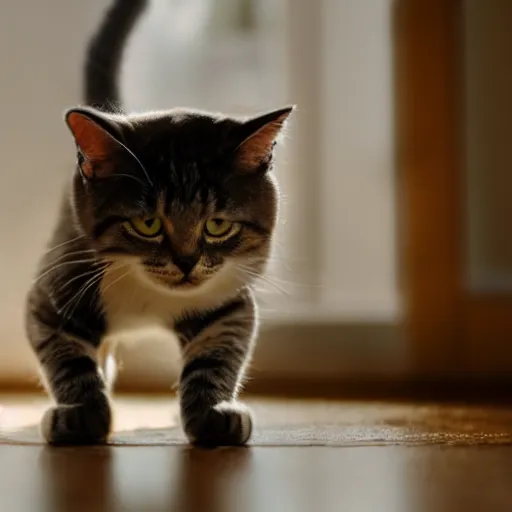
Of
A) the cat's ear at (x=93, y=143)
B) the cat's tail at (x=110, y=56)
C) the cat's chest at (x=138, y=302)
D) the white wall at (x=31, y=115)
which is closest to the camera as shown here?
the cat's ear at (x=93, y=143)

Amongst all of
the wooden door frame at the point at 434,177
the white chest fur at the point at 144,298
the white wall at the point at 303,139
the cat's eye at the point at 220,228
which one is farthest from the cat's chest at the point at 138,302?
the wooden door frame at the point at 434,177

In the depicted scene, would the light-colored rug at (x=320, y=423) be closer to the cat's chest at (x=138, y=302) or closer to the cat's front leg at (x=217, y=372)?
the cat's front leg at (x=217, y=372)

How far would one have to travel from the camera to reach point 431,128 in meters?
1.66

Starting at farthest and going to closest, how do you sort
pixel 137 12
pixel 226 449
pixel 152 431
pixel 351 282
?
pixel 351 282 → pixel 137 12 → pixel 152 431 → pixel 226 449

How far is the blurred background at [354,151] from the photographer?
5.42 feet

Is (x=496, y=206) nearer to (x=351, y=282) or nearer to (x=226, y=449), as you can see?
(x=351, y=282)

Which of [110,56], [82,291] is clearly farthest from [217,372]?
[110,56]

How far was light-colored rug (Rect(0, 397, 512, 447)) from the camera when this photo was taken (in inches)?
43.8

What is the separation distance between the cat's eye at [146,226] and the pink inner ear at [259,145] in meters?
0.14

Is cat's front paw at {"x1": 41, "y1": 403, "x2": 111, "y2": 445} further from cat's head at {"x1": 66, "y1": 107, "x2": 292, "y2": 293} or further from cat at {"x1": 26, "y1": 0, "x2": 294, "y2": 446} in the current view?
cat's head at {"x1": 66, "y1": 107, "x2": 292, "y2": 293}

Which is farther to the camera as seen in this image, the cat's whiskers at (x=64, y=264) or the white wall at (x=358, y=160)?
the white wall at (x=358, y=160)

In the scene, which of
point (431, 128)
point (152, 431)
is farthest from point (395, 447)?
point (431, 128)

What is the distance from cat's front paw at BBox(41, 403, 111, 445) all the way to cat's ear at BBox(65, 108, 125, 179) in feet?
1.01

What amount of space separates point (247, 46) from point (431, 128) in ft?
1.35
